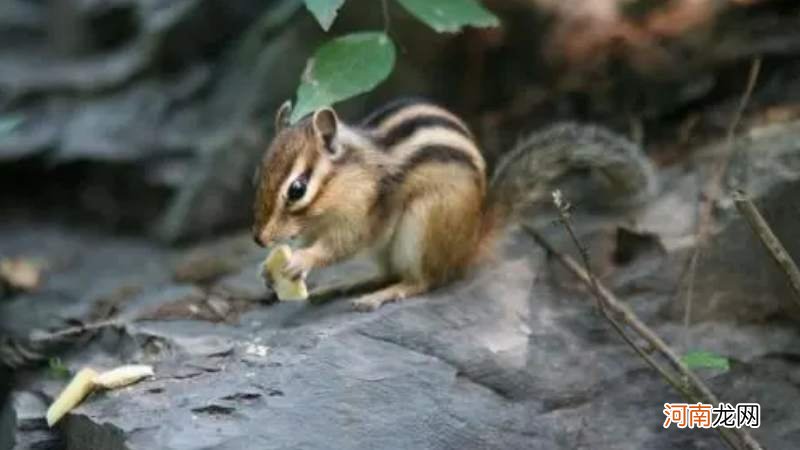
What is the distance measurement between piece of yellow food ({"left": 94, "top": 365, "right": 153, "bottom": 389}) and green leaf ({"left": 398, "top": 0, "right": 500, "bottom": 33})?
1.36 metres

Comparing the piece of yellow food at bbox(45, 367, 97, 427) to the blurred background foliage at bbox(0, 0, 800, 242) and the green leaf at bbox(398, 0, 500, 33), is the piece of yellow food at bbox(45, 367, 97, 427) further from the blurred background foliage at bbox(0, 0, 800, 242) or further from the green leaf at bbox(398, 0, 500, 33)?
the green leaf at bbox(398, 0, 500, 33)

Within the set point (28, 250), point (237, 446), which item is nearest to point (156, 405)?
point (237, 446)

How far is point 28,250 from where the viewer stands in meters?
6.71

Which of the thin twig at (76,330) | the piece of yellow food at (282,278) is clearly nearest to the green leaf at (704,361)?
the piece of yellow food at (282,278)

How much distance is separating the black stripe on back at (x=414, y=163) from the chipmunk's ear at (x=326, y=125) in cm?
26

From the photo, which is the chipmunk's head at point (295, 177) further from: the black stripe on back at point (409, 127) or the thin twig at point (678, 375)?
the thin twig at point (678, 375)

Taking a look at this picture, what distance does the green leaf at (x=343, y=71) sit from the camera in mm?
3865

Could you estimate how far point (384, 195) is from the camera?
4.36 m

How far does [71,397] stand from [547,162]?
1.90 meters

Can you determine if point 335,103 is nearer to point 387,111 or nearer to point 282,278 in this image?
point 387,111

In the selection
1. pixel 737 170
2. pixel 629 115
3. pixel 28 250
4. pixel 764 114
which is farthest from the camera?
pixel 28 250

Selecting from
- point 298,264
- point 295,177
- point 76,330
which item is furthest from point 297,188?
point 76,330

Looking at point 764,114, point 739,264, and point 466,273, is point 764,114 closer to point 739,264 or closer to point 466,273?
point 739,264

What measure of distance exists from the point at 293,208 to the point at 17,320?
1661 millimetres
